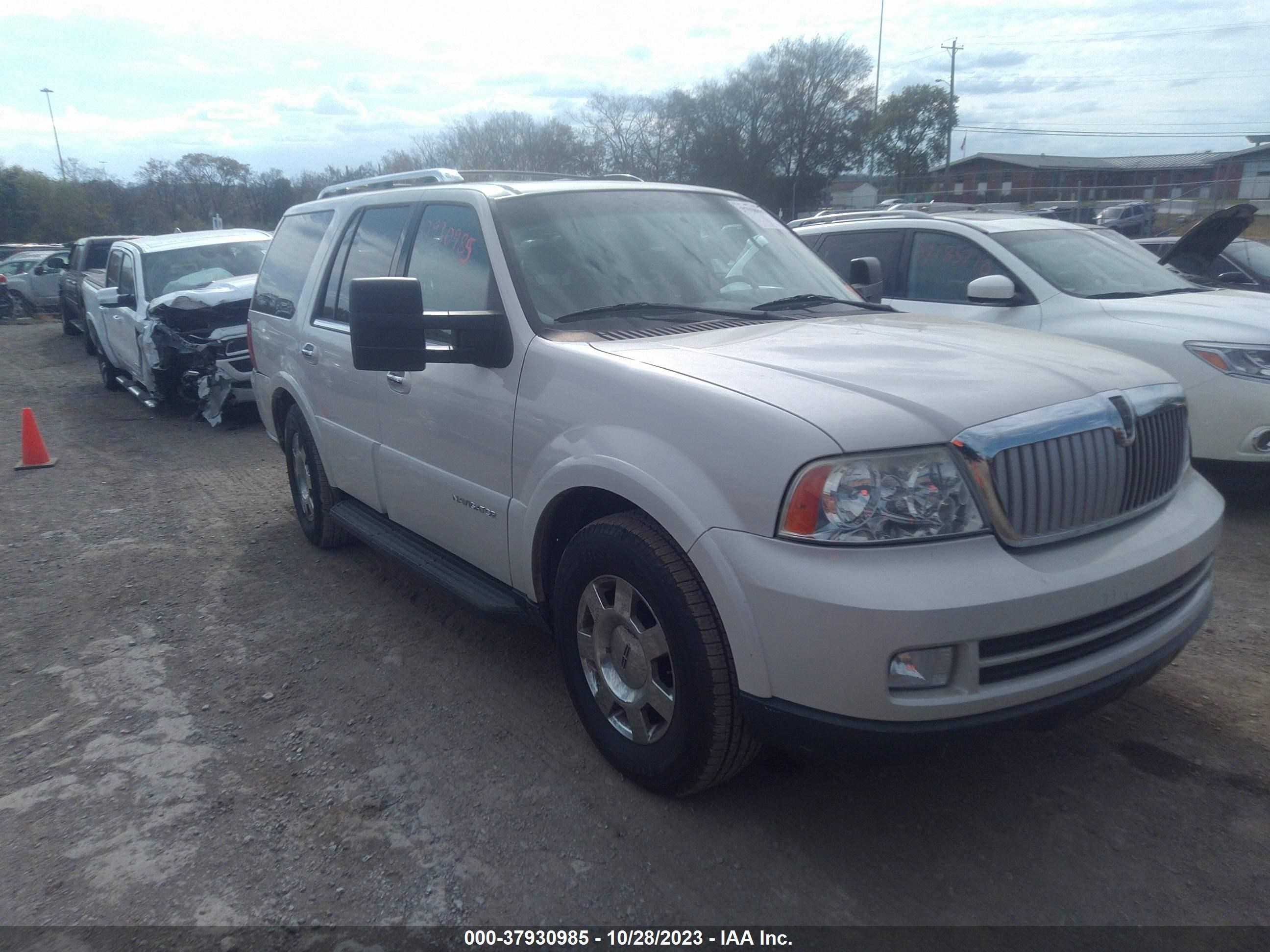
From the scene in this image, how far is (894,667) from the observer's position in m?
2.36

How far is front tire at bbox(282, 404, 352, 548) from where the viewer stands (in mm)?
5332

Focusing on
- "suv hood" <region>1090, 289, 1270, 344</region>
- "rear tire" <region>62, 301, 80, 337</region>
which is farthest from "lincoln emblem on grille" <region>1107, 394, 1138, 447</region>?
"rear tire" <region>62, 301, 80, 337</region>

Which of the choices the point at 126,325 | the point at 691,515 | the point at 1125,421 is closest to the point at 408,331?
the point at 691,515

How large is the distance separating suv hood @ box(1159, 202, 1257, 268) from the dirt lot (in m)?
3.57

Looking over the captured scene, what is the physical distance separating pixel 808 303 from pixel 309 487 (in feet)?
10.7

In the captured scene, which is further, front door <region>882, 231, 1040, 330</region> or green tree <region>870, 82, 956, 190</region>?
green tree <region>870, 82, 956, 190</region>

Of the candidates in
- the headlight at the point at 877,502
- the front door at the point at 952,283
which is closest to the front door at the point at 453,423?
the headlight at the point at 877,502

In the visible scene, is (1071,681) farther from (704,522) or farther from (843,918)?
(704,522)

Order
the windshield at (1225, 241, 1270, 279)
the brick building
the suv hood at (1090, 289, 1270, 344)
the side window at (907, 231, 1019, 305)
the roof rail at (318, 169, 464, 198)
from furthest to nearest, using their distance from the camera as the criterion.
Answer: the brick building, the windshield at (1225, 241, 1270, 279), the side window at (907, 231, 1019, 305), the suv hood at (1090, 289, 1270, 344), the roof rail at (318, 169, 464, 198)

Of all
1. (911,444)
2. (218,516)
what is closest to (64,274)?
(218,516)

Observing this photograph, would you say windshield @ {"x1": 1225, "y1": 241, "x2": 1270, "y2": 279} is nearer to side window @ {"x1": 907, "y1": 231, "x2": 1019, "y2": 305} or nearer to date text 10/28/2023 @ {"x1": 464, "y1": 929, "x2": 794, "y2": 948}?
side window @ {"x1": 907, "y1": 231, "x2": 1019, "y2": 305}

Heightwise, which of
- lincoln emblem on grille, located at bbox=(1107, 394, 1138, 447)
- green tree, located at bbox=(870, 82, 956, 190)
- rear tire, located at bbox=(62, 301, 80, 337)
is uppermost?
green tree, located at bbox=(870, 82, 956, 190)

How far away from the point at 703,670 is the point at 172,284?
33.9 ft

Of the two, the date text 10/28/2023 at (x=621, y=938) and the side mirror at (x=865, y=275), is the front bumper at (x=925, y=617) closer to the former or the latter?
the date text 10/28/2023 at (x=621, y=938)
